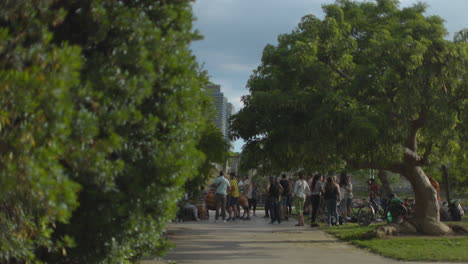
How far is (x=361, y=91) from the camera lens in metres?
13.3

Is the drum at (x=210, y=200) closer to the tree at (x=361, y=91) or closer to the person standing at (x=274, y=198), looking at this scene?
the person standing at (x=274, y=198)

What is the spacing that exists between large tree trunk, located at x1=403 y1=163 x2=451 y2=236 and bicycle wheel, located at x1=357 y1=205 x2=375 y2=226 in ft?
10.0

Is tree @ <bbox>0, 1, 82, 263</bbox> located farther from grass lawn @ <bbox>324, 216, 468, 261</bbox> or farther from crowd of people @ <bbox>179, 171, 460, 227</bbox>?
crowd of people @ <bbox>179, 171, 460, 227</bbox>

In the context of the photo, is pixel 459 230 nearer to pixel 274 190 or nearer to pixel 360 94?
pixel 360 94

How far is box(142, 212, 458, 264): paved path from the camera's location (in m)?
10.8

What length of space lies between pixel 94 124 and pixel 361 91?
9564mm

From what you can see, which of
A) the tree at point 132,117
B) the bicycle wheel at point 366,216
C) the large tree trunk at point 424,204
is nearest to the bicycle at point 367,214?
the bicycle wheel at point 366,216

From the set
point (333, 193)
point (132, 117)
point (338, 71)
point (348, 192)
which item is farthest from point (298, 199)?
point (132, 117)

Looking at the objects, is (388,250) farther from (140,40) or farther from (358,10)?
(140,40)

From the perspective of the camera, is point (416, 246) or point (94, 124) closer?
point (94, 124)

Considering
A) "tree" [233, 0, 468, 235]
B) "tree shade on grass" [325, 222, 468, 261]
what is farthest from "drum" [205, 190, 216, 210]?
"tree" [233, 0, 468, 235]

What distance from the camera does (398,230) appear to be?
15523 mm

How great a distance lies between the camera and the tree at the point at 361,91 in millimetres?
13016

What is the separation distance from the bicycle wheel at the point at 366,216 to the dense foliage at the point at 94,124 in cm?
1314
